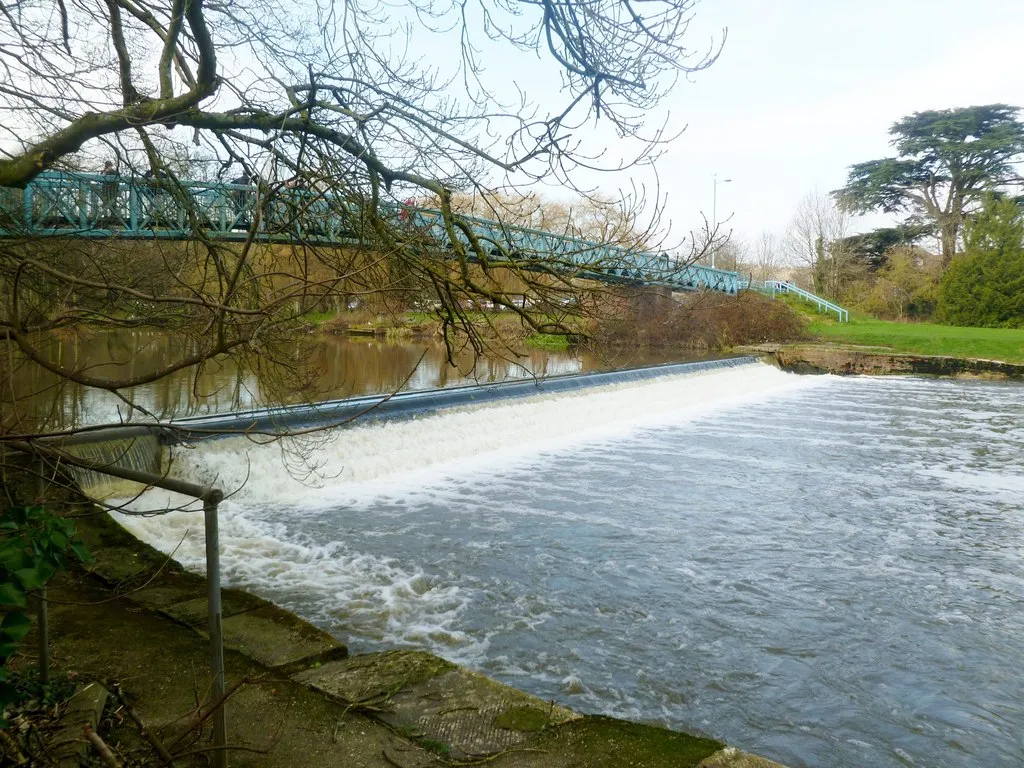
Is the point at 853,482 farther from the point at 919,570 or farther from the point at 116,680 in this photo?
the point at 116,680

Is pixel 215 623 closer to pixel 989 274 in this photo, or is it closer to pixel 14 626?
pixel 14 626

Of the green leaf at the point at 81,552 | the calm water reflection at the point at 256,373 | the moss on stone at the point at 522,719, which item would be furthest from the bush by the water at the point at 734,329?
the green leaf at the point at 81,552

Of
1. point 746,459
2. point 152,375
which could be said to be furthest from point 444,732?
point 746,459

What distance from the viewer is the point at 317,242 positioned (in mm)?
4117

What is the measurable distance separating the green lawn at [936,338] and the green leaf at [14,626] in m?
25.6

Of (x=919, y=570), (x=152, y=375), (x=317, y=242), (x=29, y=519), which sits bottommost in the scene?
(x=919, y=570)

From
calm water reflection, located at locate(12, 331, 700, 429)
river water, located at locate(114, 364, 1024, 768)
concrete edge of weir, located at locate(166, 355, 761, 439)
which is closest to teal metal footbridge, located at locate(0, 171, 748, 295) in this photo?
calm water reflection, located at locate(12, 331, 700, 429)

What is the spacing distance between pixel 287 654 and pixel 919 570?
4.87 meters

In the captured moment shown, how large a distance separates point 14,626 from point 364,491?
637 centimetres

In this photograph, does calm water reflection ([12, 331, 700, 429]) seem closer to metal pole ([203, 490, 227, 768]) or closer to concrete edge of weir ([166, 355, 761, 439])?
concrete edge of weir ([166, 355, 761, 439])

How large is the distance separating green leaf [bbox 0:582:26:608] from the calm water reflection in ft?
8.68

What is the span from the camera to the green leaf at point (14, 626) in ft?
5.73

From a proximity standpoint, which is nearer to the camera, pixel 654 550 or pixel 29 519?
pixel 29 519

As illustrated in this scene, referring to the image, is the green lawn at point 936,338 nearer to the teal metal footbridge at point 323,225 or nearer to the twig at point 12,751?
the teal metal footbridge at point 323,225
